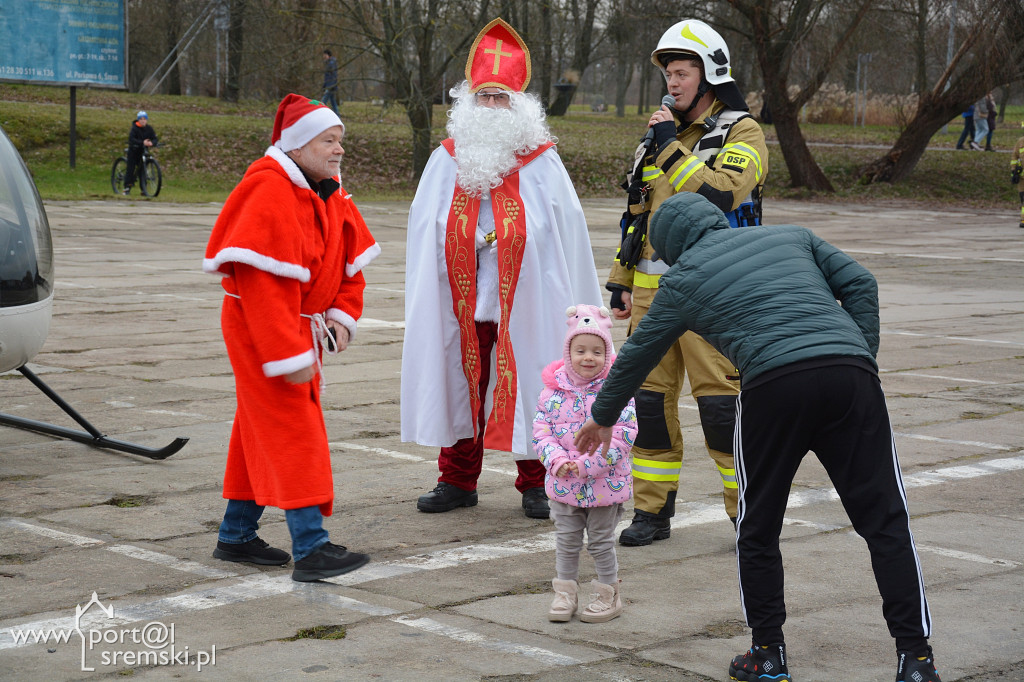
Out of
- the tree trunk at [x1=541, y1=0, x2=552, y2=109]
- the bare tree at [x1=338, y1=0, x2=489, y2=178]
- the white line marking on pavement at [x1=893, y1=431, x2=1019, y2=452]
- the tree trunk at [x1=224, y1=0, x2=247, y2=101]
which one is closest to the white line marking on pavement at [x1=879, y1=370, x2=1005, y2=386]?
the white line marking on pavement at [x1=893, y1=431, x2=1019, y2=452]

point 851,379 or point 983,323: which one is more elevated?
point 851,379

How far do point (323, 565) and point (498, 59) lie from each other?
2700 mm

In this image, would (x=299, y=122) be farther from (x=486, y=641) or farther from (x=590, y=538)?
(x=486, y=641)

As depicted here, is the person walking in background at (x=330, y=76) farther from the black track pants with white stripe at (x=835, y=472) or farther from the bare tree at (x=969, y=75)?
the black track pants with white stripe at (x=835, y=472)

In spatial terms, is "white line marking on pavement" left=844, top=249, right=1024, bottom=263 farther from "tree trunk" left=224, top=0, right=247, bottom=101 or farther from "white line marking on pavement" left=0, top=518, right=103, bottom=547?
"tree trunk" left=224, top=0, right=247, bottom=101

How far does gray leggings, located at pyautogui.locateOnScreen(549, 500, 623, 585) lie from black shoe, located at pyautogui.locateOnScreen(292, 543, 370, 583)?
96cm

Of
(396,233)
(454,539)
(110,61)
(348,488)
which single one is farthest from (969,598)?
(110,61)

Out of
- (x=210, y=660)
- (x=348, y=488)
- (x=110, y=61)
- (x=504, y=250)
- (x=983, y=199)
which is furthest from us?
(x=983, y=199)

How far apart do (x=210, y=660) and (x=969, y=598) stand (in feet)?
9.35

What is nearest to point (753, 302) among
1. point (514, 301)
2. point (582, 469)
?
point (582, 469)

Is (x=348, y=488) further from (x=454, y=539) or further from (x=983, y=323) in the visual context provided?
(x=983, y=323)

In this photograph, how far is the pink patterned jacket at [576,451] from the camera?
4535 millimetres

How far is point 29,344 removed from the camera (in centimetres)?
682

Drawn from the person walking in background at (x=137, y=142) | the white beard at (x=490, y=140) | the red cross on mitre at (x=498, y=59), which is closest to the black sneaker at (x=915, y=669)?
the white beard at (x=490, y=140)
